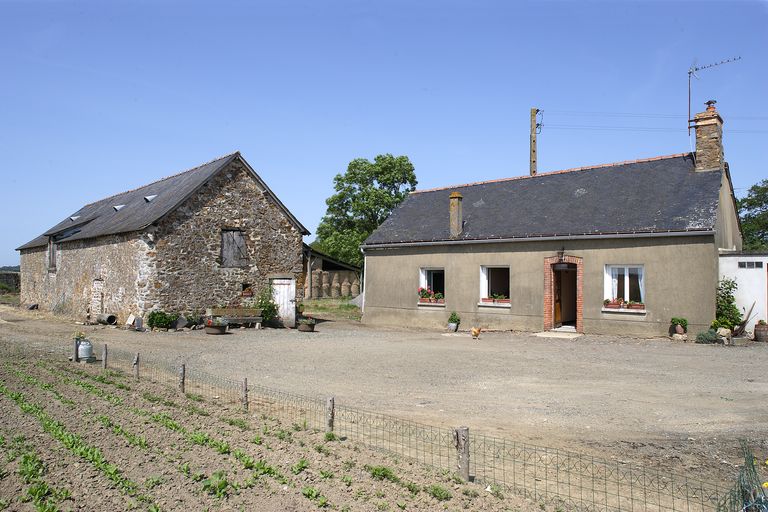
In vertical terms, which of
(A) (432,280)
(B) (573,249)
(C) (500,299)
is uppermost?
(B) (573,249)

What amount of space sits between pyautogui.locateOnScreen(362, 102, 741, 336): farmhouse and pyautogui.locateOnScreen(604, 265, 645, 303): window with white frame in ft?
0.10

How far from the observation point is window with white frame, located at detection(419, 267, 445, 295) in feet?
74.6

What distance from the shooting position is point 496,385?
35.8 ft

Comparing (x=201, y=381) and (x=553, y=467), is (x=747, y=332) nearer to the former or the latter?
(x=553, y=467)

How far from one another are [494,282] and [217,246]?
10.5 metres

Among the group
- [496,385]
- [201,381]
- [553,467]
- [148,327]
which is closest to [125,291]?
[148,327]

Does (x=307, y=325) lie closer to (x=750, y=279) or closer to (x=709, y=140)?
(x=750, y=279)

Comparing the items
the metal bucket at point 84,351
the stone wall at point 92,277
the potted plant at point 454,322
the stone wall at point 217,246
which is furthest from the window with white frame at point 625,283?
the stone wall at point 92,277

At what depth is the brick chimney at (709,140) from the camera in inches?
719

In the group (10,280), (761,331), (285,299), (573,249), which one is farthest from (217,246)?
(10,280)

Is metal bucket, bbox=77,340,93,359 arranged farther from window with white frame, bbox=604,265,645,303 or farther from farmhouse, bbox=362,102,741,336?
window with white frame, bbox=604,265,645,303

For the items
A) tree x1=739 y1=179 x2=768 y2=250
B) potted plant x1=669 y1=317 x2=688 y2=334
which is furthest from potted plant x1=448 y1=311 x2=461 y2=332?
tree x1=739 y1=179 x2=768 y2=250

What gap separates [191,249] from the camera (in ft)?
69.7

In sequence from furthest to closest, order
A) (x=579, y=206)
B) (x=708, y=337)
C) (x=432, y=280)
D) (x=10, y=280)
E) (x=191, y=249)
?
(x=10, y=280) → (x=432, y=280) → (x=191, y=249) → (x=579, y=206) → (x=708, y=337)
